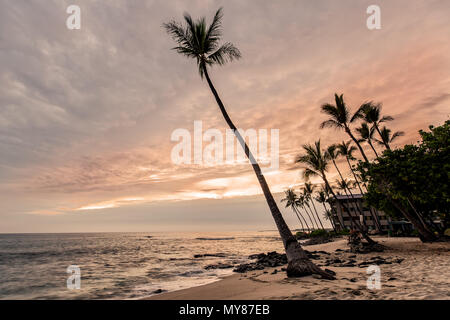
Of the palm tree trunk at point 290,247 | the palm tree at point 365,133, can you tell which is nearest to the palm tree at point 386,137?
the palm tree at point 365,133

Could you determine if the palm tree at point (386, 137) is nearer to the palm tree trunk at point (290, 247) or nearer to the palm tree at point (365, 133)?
the palm tree at point (365, 133)

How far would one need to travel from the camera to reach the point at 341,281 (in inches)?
289

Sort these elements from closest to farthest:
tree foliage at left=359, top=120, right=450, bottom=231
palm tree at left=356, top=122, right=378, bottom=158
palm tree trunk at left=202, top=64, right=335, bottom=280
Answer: palm tree trunk at left=202, top=64, right=335, bottom=280 → tree foliage at left=359, top=120, right=450, bottom=231 → palm tree at left=356, top=122, right=378, bottom=158

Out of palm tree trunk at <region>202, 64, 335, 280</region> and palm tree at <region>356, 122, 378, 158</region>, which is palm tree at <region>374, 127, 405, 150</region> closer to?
palm tree at <region>356, 122, 378, 158</region>

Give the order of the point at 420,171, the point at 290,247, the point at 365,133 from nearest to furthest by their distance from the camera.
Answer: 1. the point at 290,247
2. the point at 420,171
3. the point at 365,133

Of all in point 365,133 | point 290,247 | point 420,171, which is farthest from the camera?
point 365,133

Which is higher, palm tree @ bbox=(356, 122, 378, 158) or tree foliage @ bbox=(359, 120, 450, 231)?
palm tree @ bbox=(356, 122, 378, 158)

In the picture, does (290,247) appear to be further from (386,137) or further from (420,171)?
(386,137)

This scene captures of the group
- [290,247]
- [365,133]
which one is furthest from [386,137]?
[290,247]

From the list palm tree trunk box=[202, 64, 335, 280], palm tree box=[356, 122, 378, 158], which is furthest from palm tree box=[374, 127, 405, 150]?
palm tree trunk box=[202, 64, 335, 280]

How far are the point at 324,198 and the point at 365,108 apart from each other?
50381 millimetres

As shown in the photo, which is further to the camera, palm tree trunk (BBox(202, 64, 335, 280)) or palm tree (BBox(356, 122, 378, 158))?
palm tree (BBox(356, 122, 378, 158))

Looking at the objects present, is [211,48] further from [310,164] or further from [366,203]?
[366,203]
